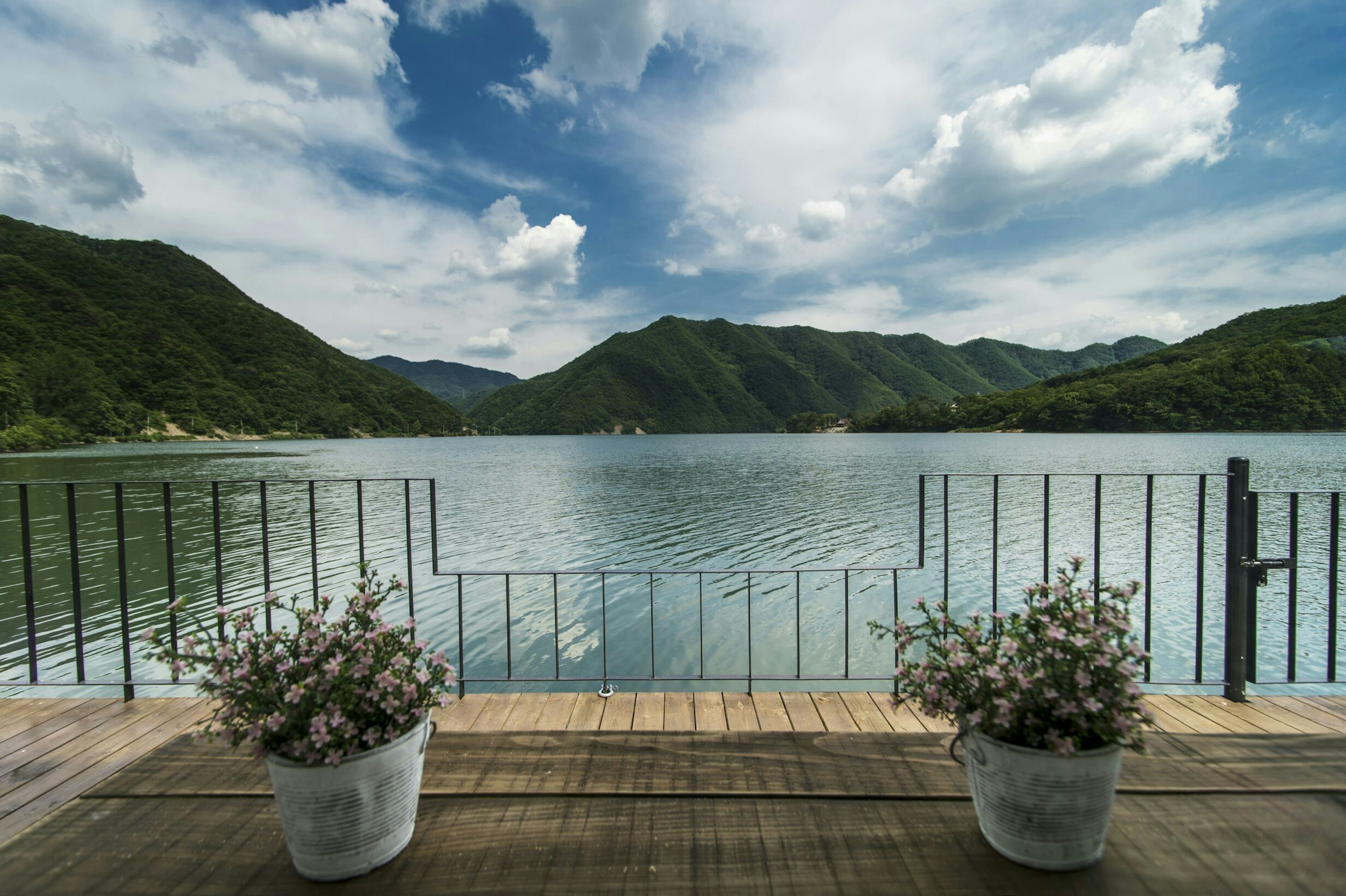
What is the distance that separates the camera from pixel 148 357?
230 ft

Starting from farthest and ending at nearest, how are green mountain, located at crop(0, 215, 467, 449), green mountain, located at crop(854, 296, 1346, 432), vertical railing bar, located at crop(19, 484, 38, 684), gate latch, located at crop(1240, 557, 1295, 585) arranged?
green mountain, located at crop(0, 215, 467, 449), green mountain, located at crop(854, 296, 1346, 432), vertical railing bar, located at crop(19, 484, 38, 684), gate latch, located at crop(1240, 557, 1295, 585)

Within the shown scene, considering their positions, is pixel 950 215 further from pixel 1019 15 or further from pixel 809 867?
pixel 809 867

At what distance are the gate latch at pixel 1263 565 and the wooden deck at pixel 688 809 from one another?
0.62m

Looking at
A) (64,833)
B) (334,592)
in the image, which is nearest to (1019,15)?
(64,833)

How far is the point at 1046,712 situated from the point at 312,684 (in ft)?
6.50

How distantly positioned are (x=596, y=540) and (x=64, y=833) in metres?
13.2

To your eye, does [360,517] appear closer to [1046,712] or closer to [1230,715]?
[1046,712]

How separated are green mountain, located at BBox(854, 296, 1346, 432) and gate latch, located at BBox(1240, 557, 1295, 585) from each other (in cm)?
8352

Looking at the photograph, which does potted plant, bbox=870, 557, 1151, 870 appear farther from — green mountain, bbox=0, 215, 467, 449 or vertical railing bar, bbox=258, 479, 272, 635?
green mountain, bbox=0, 215, 467, 449

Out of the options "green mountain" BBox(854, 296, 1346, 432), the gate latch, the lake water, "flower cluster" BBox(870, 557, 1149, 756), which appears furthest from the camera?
"green mountain" BBox(854, 296, 1346, 432)

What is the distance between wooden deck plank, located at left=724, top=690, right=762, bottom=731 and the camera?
2.42 metres

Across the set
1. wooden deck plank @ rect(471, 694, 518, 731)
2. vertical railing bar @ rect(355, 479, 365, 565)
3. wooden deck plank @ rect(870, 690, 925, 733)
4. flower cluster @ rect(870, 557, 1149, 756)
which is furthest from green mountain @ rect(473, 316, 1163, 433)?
flower cluster @ rect(870, 557, 1149, 756)

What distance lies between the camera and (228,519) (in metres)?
17.4

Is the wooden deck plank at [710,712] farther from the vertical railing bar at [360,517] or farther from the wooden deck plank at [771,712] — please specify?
the vertical railing bar at [360,517]
